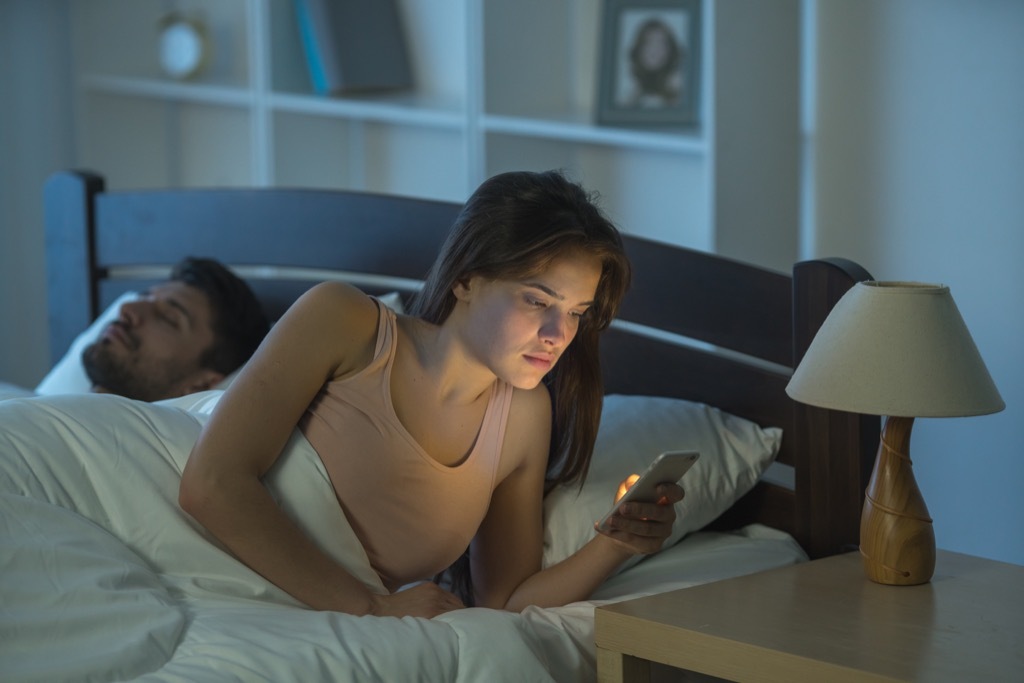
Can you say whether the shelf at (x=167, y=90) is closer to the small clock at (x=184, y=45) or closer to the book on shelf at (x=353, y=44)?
the small clock at (x=184, y=45)

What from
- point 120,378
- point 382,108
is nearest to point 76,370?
point 120,378

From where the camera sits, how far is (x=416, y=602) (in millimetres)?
1564

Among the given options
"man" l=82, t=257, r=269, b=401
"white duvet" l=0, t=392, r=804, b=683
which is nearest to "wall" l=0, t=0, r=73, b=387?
"man" l=82, t=257, r=269, b=401

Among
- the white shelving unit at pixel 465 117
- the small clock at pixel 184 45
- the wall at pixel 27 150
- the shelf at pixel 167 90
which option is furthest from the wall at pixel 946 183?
the wall at pixel 27 150

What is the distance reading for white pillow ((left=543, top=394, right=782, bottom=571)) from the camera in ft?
5.89

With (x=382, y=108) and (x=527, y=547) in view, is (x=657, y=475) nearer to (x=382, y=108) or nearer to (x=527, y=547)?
(x=527, y=547)

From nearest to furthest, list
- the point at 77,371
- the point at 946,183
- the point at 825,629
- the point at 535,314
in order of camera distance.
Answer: the point at 825,629
the point at 535,314
the point at 946,183
the point at 77,371

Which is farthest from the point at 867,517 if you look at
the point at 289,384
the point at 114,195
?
the point at 114,195

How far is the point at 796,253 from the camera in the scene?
2248 mm

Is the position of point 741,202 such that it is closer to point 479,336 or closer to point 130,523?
point 479,336

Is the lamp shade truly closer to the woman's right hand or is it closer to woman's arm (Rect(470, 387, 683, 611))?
woman's arm (Rect(470, 387, 683, 611))

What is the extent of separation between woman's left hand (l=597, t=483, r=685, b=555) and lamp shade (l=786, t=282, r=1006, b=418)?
19 centimetres

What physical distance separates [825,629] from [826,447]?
0.45m

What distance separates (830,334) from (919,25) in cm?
79
